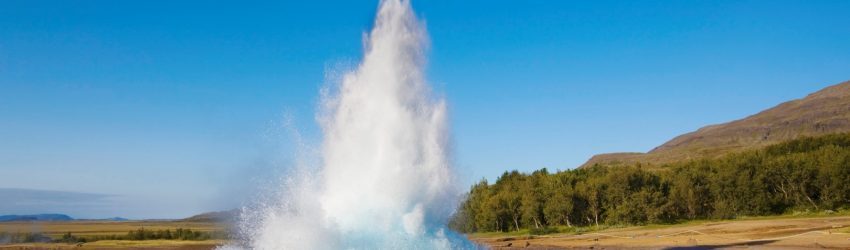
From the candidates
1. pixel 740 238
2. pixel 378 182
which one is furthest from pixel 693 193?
pixel 378 182

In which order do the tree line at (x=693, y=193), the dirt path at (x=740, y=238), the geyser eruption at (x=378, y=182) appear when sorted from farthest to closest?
the tree line at (x=693, y=193), the dirt path at (x=740, y=238), the geyser eruption at (x=378, y=182)

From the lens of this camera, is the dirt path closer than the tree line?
Yes

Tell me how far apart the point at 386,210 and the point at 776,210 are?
6617 centimetres

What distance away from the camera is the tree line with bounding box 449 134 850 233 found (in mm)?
69938

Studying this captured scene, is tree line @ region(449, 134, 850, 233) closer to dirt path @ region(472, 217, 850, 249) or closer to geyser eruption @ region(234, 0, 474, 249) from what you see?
dirt path @ region(472, 217, 850, 249)

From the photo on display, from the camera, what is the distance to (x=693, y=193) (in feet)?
247

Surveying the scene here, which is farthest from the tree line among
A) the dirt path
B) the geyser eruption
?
the geyser eruption

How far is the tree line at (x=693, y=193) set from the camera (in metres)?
69.9

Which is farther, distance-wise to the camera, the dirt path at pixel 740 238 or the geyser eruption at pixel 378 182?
the dirt path at pixel 740 238

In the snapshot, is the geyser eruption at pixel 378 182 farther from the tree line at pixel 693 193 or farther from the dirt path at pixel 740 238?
the tree line at pixel 693 193

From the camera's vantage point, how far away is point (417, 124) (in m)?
19.7

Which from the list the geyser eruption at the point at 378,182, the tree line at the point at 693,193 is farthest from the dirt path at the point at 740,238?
the geyser eruption at the point at 378,182

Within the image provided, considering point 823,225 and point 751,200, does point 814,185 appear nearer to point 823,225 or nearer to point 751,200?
point 751,200

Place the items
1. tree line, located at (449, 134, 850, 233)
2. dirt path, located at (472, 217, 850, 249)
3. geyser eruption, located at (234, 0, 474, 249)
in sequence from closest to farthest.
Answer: geyser eruption, located at (234, 0, 474, 249), dirt path, located at (472, 217, 850, 249), tree line, located at (449, 134, 850, 233)
